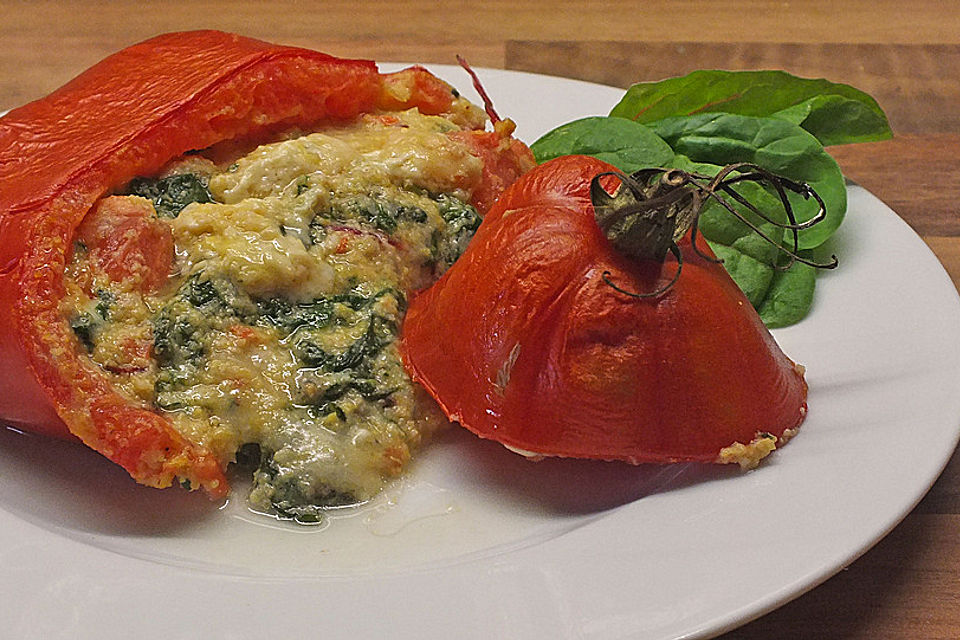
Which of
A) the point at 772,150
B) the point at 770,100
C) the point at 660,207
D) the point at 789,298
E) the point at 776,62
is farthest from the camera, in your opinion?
the point at 776,62

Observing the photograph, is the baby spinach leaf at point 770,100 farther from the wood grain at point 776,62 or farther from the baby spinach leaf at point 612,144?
the wood grain at point 776,62

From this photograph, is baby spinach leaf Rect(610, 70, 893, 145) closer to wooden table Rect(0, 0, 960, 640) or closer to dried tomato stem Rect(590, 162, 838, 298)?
wooden table Rect(0, 0, 960, 640)

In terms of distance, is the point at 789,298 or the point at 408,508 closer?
the point at 408,508

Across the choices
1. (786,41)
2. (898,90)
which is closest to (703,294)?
(898,90)

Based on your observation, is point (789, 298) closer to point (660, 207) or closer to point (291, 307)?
point (660, 207)

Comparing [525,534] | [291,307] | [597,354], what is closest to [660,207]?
[597,354]

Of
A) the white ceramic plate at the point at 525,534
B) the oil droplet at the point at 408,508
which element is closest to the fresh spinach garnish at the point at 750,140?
the white ceramic plate at the point at 525,534

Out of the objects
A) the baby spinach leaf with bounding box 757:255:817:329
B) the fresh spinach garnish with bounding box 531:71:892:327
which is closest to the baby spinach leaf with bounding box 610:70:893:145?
the fresh spinach garnish with bounding box 531:71:892:327
